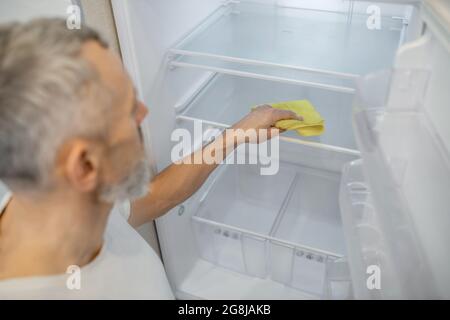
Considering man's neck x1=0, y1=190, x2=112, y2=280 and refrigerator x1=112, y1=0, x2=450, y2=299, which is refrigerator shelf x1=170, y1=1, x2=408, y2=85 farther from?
man's neck x1=0, y1=190, x2=112, y2=280

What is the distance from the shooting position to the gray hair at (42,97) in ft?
1.51

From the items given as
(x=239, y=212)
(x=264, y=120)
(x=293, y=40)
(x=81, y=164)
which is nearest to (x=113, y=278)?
(x=81, y=164)

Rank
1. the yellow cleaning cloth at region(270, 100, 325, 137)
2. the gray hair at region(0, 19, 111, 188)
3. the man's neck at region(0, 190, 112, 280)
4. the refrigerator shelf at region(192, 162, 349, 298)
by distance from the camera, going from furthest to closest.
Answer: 1. the refrigerator shelf at region(192, 162, 349, 298)
2. the yellow cleaning cloth at region(270, 100, 325, 137)
3. the man's neck at region(0, 190, 112, 280)
4. the gray hair at region(0, 19, 111, 188)

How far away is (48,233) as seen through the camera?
0.59m

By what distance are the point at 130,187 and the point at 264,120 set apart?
1.39ft

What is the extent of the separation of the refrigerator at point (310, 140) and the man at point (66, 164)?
352mm

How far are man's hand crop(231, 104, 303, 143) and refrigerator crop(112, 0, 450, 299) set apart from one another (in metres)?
0.07

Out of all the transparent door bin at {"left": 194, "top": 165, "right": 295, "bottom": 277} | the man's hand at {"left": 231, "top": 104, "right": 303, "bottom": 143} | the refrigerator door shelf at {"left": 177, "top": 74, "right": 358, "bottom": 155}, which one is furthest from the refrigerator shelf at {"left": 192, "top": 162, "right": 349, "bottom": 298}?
the man's hand at {"left": 231, "top": 104, "right": 303, "bottom": 143}

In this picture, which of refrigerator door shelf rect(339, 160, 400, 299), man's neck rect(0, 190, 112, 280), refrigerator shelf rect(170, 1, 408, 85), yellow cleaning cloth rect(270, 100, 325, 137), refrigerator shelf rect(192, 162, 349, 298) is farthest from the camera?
refrigerator shelf rect(192, 162, 349, 298)

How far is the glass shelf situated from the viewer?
1075 mm

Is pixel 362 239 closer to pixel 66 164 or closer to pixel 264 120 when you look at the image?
pixel 264 120

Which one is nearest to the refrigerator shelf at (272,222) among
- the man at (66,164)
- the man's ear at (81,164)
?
the man at (66,164)

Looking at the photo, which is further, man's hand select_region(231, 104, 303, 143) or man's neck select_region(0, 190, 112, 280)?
man's hand select_region(231, 104, 303, 143)
